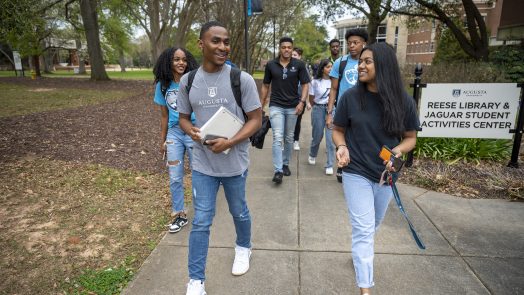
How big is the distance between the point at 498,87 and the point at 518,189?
5.50 feet

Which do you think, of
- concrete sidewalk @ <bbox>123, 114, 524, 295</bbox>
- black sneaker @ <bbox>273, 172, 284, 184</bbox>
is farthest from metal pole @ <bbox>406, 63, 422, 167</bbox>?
black sneaker @ <bbox>273, 172, 284, 184</bbox>

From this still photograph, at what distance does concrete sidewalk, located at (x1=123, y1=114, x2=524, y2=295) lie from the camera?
2781mm

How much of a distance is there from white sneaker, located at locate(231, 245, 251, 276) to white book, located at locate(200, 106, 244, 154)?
108 cm

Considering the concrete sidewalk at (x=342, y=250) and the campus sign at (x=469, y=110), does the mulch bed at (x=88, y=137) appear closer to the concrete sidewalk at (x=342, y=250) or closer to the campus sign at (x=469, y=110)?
the concrete sidewalk at (x=342, y=250)

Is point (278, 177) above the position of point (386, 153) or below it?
below

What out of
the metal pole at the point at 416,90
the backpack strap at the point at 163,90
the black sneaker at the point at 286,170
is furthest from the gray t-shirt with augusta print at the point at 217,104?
the metal pole at the point at 416,90

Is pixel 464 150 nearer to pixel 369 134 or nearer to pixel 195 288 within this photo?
pixel 369 134

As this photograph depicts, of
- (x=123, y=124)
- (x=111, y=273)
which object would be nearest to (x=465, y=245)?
(x=111, y=273)

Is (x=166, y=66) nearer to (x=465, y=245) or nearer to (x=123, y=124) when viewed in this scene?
(x=465, y=245)

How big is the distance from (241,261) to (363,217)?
44.2 inches

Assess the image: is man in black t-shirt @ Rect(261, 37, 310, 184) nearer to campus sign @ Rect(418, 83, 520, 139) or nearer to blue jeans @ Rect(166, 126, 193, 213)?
blue jeans @ Rect(166, 126, 193, 213)

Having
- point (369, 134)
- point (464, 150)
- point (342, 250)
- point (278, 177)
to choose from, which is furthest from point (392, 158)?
point (464, 150)

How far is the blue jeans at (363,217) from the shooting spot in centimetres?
236

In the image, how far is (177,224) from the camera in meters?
3.70
